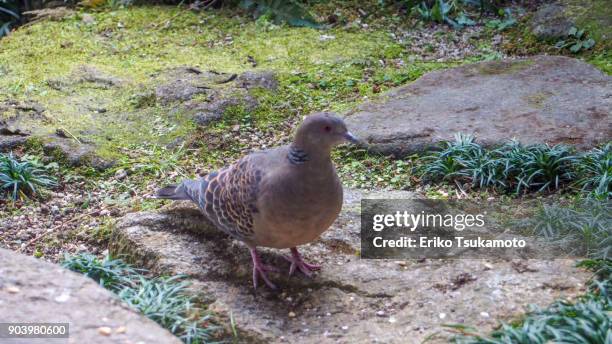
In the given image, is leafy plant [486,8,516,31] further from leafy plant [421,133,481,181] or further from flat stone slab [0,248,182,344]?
flat stone slab [0,248,182,344]

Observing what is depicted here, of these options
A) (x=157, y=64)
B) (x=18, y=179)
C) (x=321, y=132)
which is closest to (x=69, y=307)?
(x=321, y=132)

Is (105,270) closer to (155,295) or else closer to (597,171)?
(155,295)

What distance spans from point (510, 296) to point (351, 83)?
3.36 meters

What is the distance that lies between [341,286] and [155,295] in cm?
91

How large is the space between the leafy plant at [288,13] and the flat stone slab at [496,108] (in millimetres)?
1983

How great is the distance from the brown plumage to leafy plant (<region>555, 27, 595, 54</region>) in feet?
13.4

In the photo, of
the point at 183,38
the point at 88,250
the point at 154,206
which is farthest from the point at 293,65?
the point at 88,250

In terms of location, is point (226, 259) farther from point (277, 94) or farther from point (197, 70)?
point (197, 70)

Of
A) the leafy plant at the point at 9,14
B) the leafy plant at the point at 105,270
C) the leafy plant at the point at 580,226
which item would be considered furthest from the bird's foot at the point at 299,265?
the leafy plant at the point at 9,14

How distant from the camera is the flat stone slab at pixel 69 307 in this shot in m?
3.24

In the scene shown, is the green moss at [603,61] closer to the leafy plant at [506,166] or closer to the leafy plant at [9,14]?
the leafy plant at [506,166]

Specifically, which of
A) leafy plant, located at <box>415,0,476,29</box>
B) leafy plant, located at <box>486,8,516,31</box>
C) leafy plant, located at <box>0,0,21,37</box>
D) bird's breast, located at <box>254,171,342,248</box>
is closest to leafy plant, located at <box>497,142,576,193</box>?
bird's breast, located at <box>254,171,342,248</box>

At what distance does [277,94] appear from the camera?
6.69 m

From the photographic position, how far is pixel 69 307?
337 centimetres
